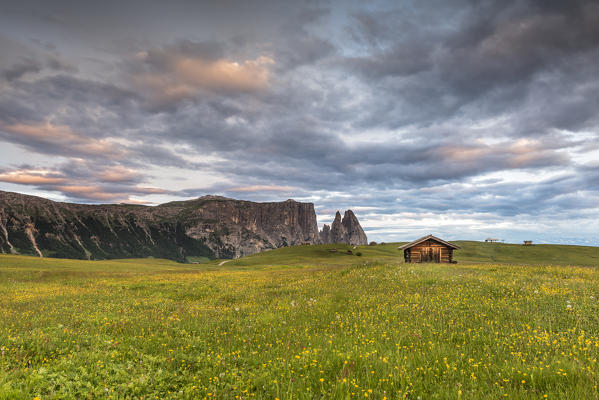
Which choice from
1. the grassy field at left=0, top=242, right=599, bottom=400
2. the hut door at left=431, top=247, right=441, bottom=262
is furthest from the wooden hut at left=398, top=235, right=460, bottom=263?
the grassy field at left=0, top=242, right=599, bottom=400

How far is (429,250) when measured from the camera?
54.1 m

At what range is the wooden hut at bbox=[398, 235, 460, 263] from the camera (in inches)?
2106

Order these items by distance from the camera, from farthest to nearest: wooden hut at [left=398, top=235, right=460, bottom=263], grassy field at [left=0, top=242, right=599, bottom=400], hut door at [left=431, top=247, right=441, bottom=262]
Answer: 1. wooden hut at [left=398, top=235, right=460, bottom=263]
2. hut door at [left=431, top=247, right=441, bottom=262]
3. grassy field at [left=0, top=242, right=599, bottom=400]

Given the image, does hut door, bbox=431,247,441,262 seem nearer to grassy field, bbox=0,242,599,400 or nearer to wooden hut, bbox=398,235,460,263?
wooden hut, bbox=398,235,460,263

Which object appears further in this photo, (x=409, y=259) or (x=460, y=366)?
(x=409, y=259)

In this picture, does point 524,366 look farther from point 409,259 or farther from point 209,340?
point 409,259

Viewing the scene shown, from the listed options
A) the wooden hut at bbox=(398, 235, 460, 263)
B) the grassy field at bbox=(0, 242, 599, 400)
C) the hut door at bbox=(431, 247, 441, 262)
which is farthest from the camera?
the wooden hut at bbox=(398, 235, 460, 263)

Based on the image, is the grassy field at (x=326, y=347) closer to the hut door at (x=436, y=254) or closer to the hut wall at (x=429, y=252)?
the hut wall at (x=429, y=252)

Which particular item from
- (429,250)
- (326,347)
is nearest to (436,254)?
(429,250)

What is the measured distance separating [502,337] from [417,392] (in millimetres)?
4400

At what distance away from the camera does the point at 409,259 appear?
54250mm

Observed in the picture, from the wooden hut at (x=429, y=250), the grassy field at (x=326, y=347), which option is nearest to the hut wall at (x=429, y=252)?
the wooden hut at (x=429, y=250)

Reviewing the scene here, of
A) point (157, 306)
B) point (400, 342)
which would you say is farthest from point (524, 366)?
point (157, 306)

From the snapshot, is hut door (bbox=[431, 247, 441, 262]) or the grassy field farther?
hut door (bbox=[431, 247, 441, 262])
